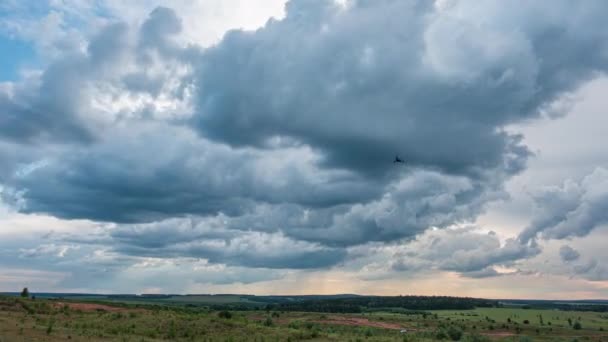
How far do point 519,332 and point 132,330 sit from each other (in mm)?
74623

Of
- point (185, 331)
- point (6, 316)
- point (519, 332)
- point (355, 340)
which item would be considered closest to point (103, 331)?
point (185, 331)

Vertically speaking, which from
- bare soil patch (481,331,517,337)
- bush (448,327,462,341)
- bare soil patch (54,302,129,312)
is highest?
bare soil patch (54,302,129,312)

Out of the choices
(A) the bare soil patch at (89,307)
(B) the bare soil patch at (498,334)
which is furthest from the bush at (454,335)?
(A) the bare soil patch at (89,307)

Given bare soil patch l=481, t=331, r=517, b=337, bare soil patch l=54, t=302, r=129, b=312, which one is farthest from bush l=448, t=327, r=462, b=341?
bare soil patch l=54, t=302, r=129, b=312

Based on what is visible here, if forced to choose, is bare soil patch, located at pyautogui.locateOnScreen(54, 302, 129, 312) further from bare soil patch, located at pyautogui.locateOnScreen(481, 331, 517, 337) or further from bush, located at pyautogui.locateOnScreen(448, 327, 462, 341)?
bare soil patch, located at pyautogui.locateOnScreen(481, 331, 517, 337)

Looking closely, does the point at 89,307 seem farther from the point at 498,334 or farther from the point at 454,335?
the point at 498,334

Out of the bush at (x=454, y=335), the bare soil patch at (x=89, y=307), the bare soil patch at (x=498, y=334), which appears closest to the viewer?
the bare soil patch at (x=89, y=307)


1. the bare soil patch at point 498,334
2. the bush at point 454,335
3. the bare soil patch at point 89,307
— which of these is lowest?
the bare soil patch at point 498,334

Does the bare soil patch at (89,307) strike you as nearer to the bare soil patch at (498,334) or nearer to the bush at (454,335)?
the bush at (454,335)

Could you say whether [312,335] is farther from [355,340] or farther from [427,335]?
[427,335]

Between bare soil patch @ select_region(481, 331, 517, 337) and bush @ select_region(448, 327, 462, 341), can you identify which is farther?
bare soil patch @ select_region(481, 331, 517, 337)

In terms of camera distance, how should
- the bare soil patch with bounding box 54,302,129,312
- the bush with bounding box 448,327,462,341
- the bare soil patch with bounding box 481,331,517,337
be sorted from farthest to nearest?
the bare soil patch with bounding box 481,331,517,337
the bush with bounding box 448,327,462,341
the bare soil patch with bounding box 54,302,129,312

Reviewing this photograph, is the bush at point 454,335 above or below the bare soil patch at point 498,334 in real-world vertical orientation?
above

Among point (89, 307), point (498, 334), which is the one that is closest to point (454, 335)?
point (498, 334)
